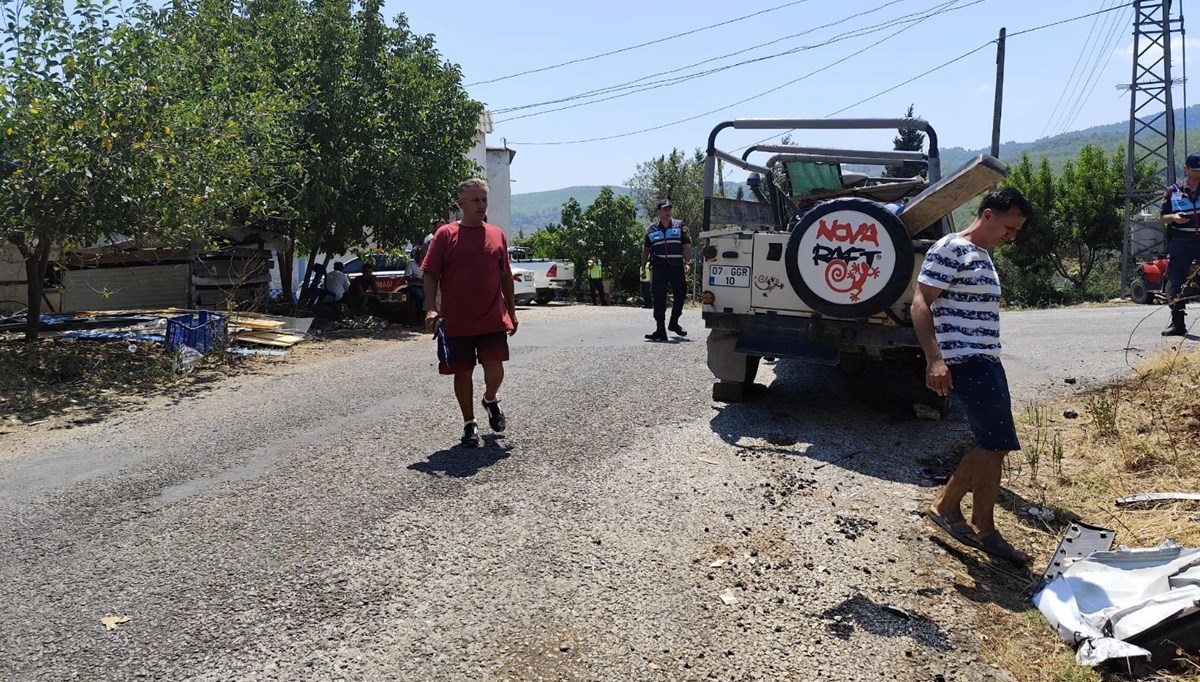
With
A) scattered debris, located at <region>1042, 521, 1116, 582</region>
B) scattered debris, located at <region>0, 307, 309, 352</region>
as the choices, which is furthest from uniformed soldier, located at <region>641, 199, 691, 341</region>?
scattered debris, located at <region>1042, 521, 1116, 582</region>

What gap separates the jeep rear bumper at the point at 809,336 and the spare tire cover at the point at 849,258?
321mm

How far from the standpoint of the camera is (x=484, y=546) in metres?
4.30

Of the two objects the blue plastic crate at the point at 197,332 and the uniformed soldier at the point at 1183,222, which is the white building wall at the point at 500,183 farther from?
the uniformed soldier at the point at 1183,222

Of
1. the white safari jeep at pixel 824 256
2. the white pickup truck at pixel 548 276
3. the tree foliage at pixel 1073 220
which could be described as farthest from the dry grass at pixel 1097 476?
the tree foliage at pixel 1073 220

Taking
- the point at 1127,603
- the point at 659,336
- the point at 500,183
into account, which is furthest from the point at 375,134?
the point at 500,183

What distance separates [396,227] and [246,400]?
8.28 metres

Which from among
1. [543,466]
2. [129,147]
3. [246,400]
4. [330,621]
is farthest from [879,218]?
[129,147]

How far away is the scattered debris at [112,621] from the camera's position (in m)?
3.54

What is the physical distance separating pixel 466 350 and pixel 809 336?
2.54 m

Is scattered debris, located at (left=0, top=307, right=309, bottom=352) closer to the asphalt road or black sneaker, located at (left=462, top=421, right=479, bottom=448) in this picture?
the asphalt road

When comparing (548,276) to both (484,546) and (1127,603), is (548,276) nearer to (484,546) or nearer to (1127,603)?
(484,546)

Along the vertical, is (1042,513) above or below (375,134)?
below

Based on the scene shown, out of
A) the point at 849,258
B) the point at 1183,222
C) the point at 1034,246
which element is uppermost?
the point at 1034,246

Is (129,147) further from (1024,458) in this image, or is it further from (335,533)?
(1024,458)
